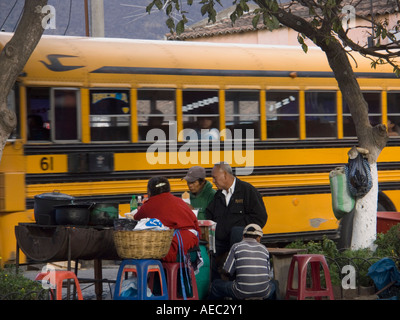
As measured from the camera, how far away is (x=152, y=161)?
10805 mm

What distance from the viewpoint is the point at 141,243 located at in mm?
6988

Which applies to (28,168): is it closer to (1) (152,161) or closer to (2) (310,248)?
(1) (152,161)

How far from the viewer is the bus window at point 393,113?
41.4 feet

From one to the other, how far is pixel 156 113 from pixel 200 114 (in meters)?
0.63

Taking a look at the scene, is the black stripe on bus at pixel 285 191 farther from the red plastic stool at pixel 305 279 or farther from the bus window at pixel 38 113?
the red plastic stool at pixel 305 279

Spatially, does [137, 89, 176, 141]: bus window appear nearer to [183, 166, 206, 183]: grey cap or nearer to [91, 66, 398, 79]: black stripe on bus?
[91, 66, 398, 79]: black stripe on bus

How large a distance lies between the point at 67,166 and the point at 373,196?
3.61 meters

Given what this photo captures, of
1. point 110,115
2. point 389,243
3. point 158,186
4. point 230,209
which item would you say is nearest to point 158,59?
point 110,115

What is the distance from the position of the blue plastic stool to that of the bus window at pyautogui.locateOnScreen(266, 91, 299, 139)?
4728mm

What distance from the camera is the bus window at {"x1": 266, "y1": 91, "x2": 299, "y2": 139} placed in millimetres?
11602

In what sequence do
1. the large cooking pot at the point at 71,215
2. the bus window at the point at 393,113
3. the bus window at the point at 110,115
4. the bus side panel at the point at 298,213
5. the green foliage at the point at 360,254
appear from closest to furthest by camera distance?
the large cooking pot at the point at 71,215
the green foliage at the point at 360,254
the bus window at the point at 110,115
the bus side panel at the point at 298,213
the bus window at the point at 393,113

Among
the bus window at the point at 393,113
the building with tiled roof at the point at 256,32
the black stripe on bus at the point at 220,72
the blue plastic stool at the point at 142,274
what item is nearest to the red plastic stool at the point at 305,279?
the blue plastic stool at the point at 142,274


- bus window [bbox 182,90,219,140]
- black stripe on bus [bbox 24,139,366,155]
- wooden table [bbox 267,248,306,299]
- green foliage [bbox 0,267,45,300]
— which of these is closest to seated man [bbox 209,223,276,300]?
wooden table [bbox 267,248,306,299]

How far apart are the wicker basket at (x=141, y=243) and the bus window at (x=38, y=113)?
3342mm
